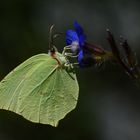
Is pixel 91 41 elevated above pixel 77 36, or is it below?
below

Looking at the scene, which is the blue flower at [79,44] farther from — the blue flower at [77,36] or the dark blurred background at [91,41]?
the dark blurred background at [91,41]

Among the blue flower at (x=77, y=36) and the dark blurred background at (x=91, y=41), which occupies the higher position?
the blue flower at (x=77, y=36)

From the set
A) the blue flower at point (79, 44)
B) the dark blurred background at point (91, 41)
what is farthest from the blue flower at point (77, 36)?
the dark blurred background at point (91, 41)

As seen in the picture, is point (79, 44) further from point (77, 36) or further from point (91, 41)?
point (91, 41)

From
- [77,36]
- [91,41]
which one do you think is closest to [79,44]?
[77,36]

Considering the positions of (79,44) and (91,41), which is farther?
(91,41)

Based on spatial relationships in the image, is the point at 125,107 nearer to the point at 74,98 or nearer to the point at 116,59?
the point at 74,98

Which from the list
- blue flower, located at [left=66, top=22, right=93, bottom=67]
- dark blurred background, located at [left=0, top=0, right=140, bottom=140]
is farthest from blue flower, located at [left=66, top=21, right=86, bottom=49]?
dark blurred background, located at [left=0, top=0, right=140, bottom=140]

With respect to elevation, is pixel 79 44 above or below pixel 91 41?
above

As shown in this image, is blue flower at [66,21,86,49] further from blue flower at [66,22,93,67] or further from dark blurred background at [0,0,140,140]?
dark blurred background at [0,0,140,140]
